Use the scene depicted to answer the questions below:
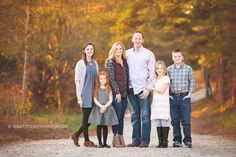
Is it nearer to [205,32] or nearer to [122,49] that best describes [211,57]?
[205,32]

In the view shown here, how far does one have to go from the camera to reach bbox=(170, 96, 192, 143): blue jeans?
1096 centimetres

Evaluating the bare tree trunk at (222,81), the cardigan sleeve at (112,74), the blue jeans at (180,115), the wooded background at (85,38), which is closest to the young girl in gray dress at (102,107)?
the cardigan sleeve at (112,74)

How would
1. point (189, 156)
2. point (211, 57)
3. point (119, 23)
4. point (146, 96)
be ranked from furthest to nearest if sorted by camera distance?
point (211, 57)
point (119, 23)
point (146, 96)
point (189, 156)

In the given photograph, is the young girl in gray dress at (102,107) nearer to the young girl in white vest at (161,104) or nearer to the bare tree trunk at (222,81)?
the young girl in white vest at (161,104)

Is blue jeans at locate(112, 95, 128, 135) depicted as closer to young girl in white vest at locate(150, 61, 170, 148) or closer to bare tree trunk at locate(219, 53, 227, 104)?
young girl in white vest at locate(150, 61, 170, 148)

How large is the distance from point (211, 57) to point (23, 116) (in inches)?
500

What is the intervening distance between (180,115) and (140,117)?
892mm

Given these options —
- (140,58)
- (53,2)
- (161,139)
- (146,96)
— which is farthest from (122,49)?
(53,2)

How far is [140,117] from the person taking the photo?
429 inches

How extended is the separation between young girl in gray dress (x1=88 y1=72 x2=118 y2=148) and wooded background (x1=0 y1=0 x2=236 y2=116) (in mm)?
5641

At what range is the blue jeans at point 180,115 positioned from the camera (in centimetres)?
1096

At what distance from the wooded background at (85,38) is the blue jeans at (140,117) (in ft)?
18.6

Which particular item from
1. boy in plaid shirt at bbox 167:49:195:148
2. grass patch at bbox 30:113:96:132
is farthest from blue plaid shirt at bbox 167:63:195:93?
grass patch at bbox 30:113:96:132

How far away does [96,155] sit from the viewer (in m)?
9.52
